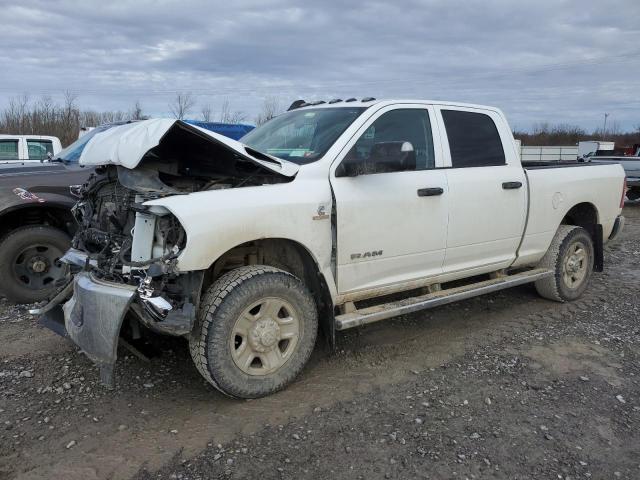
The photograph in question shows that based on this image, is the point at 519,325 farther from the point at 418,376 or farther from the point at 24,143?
the point at 24,143

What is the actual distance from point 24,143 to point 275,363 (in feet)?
33.6

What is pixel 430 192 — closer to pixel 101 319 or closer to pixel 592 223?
pixel 101 319

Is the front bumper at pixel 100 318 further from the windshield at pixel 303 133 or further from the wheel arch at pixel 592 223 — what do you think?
the wheel arch at pixel 592 223

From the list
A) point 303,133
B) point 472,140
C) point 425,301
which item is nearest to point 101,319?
point 303,133

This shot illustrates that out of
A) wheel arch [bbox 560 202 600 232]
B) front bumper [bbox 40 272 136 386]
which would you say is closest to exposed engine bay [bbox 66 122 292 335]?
front bumper [bbox 40 272 136 386]

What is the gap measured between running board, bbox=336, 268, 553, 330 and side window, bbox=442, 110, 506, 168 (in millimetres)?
1081

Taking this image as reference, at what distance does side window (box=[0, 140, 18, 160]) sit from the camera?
37.7 ft

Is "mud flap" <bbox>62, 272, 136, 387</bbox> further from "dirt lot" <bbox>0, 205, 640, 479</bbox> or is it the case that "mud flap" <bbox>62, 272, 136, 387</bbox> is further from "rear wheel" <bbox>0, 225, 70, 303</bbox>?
"rear wheel" <bbox>0, 225, 70, 303</bbox>

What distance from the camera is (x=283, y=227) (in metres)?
3.60

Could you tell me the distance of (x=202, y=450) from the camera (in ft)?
10.2

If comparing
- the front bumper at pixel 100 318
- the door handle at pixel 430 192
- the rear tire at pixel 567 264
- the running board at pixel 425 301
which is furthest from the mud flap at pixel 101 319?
the rear tire at pixel 567 264

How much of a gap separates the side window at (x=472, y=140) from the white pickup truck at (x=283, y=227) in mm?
18

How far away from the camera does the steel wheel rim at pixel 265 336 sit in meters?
3.54

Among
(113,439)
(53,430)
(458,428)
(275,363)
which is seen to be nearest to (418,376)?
(458,428)
